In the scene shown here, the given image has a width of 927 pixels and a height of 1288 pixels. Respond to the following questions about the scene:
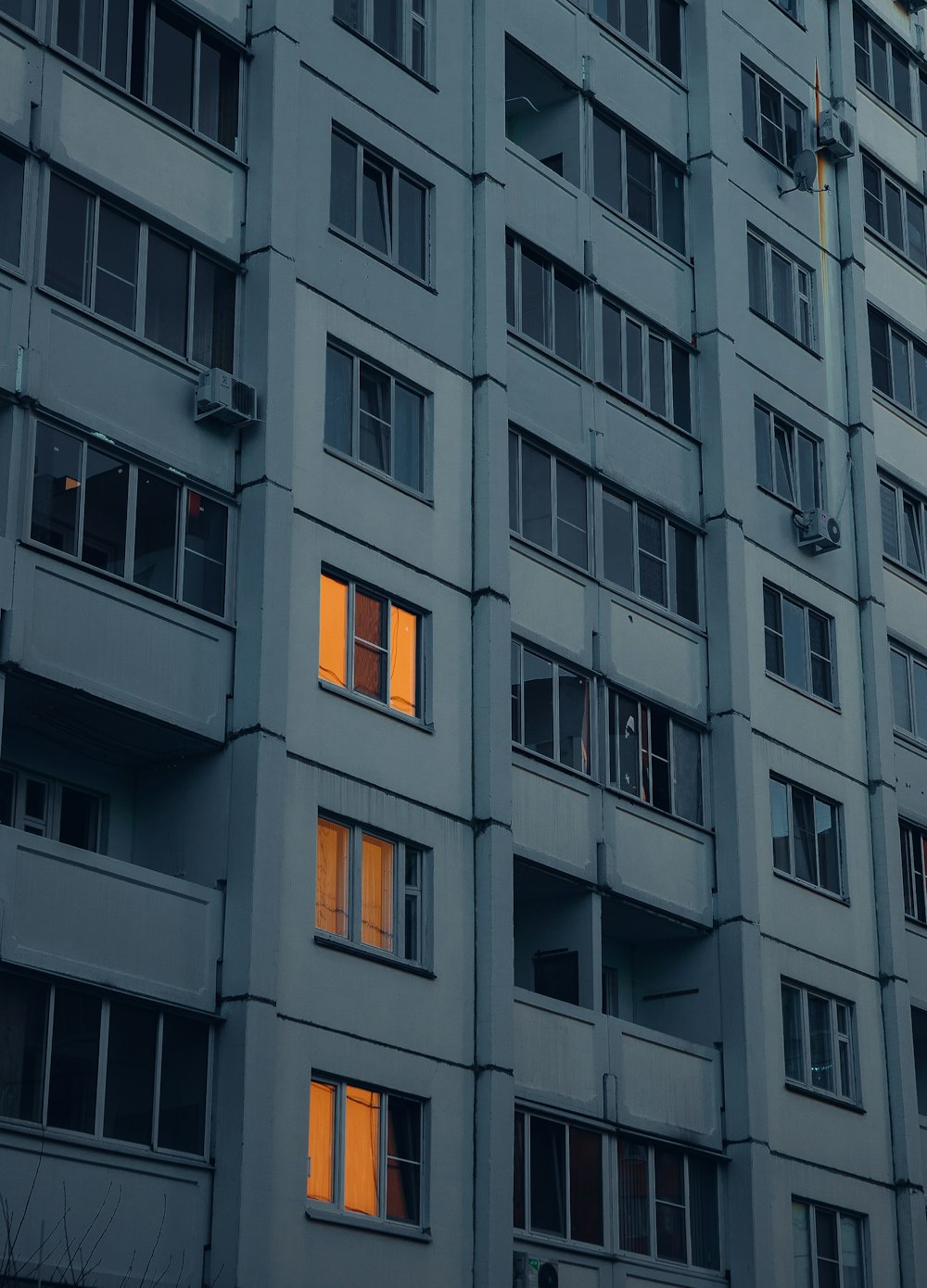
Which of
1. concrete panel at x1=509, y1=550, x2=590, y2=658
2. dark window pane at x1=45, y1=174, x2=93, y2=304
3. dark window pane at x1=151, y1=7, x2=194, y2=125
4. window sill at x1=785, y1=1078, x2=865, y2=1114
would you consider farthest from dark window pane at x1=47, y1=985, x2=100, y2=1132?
window sill at x1=785, y1=1078, x2=865, y2=1114

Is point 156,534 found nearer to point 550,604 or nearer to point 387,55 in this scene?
point 550,604

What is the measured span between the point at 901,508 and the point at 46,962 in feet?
76.9

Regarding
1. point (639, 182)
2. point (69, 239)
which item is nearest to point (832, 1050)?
point (639, 182)

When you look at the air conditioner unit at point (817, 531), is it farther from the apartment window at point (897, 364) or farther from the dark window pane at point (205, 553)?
the dark window pane at point (205, 553)

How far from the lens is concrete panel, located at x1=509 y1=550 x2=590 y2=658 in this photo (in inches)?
1253

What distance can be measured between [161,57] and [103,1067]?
44.4 ft

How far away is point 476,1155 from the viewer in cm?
2766

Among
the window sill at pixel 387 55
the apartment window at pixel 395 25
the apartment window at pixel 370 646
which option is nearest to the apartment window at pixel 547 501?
the apartment window at pixel 370 646

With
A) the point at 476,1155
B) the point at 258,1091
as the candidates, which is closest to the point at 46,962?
the point at 258,1091

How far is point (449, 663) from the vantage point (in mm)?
29844

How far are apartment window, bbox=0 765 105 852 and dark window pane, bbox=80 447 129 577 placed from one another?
9.05 ft

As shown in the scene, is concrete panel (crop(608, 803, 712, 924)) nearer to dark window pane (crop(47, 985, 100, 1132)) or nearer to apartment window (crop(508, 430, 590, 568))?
apartment window (crop(508, 430, 590, 568))

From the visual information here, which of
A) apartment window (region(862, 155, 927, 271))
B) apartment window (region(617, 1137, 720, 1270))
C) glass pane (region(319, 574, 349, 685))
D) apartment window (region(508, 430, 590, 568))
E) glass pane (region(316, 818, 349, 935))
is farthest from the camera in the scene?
apartment window (region(862, 155, 927, 271))

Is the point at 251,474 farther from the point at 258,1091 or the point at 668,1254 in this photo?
the point at 668,1254
